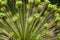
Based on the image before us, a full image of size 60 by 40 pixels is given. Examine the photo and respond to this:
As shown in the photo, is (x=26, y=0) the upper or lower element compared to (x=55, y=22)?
upper

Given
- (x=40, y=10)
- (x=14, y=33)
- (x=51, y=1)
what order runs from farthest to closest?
(x=51, y=1), (x=40, y=10), (x=14, y=33)

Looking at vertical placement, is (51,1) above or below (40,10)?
above

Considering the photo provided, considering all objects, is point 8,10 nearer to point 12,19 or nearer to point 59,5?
point 12,19

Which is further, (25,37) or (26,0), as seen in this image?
(26,0)

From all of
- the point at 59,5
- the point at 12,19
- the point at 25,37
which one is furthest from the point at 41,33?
the point at 59,5

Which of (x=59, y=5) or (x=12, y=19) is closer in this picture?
(x=12, y=19)

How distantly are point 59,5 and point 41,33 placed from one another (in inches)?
13.7

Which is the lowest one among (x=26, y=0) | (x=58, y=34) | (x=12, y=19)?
(x=58, y=34)

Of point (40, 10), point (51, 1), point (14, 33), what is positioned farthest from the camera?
point (51, 1)

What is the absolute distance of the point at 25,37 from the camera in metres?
1.56

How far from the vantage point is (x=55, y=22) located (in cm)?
159

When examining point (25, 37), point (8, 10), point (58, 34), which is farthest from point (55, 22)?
point (8, 10)

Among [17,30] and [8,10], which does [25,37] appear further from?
[8,10]

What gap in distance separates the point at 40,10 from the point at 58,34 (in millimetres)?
222
